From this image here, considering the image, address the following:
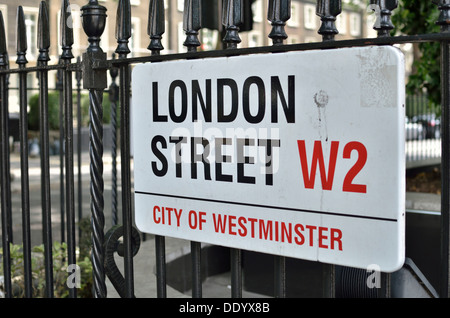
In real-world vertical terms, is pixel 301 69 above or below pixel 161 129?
above

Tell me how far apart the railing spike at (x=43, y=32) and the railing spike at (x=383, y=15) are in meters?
1.32

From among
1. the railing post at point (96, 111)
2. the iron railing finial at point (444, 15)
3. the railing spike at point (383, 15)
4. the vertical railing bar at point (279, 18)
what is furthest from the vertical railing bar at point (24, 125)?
the iron railing finial at point (444, 15)

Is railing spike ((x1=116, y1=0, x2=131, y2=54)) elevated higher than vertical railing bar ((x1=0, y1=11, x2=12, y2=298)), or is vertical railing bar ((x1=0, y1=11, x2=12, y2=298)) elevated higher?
railing spike ((x1=116, y1=0, x2=131, y2=54))

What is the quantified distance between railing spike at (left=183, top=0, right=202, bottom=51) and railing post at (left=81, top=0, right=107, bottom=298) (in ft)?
1.22

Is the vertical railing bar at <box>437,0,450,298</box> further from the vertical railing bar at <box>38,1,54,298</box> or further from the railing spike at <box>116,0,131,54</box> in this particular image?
the vertical railing bar at <box>38,1,54,298</box>

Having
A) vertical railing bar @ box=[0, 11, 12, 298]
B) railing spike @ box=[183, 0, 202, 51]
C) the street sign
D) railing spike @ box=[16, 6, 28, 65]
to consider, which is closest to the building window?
vertical railing bar @ box=[0, 11, 12, 298]

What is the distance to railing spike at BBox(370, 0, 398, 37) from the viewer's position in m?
1.48

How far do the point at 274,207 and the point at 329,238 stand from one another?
18 centimetres

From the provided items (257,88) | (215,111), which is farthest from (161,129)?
(257,88)

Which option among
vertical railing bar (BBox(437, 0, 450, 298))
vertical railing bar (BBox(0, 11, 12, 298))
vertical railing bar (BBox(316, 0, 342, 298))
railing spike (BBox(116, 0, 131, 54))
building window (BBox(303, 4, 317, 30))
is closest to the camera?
vertical railing bar (BBox(437, 0, 450, 298))

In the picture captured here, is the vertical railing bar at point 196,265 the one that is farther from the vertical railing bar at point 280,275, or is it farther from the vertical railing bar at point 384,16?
the vertical railing bar at point 384,16

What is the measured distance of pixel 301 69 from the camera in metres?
1.56

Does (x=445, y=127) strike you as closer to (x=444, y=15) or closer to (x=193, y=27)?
(x=444, y=15)
